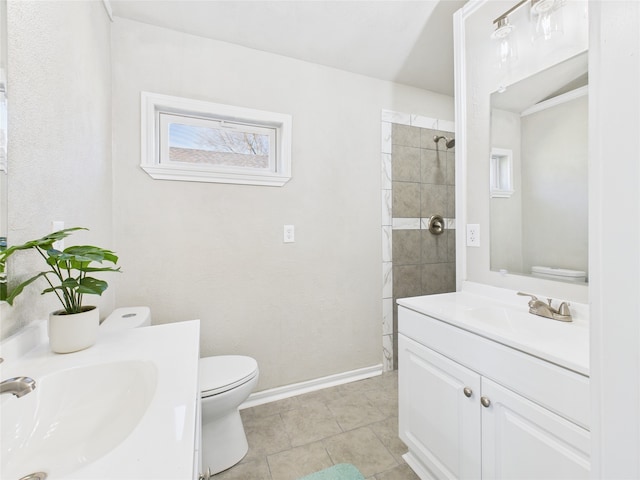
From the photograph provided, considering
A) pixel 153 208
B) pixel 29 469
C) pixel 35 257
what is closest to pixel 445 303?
pixel 29 469

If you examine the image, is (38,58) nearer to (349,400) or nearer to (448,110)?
(349,400)

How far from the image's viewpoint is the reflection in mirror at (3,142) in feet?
2.40

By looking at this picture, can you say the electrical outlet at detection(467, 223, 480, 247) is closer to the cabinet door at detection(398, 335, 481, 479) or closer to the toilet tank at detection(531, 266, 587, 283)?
the toilet tank at detection(531, 266, 587, 283)

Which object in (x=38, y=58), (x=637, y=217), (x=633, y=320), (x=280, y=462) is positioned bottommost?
(x=280, y=462)

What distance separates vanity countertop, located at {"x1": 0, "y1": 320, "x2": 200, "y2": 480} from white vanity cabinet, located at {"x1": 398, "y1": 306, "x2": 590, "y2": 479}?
0.93m

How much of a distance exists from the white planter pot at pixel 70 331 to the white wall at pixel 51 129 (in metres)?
0.09

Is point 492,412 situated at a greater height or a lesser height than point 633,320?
lesser

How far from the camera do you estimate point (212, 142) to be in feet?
6.33

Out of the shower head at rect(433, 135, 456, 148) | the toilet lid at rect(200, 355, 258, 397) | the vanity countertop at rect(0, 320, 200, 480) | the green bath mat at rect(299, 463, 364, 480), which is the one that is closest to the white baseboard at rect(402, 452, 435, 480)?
the green bath mat at rect(299, 463, 364, 480)

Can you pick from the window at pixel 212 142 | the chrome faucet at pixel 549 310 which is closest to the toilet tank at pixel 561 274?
the chrome faucet at pixel 549 310

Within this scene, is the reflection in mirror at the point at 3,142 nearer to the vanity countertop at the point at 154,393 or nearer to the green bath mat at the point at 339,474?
the vanity countertop at the point at 154,393

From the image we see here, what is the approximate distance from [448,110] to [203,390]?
2.81m

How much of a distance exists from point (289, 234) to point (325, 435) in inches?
48.4

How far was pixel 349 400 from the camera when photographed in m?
1.94
